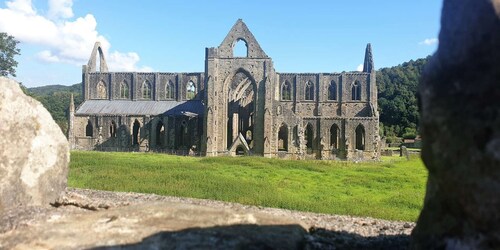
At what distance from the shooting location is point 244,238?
6.96 meters

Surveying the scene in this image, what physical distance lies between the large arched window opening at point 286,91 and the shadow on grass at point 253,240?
47.2m

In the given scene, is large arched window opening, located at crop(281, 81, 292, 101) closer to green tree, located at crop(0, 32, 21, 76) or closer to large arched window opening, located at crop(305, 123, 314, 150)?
large arched window opening, located at crop(305, 123, 314, 150)

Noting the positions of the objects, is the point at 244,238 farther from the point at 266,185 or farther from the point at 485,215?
the point at 266,185

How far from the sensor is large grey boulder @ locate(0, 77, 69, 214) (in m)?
9.46

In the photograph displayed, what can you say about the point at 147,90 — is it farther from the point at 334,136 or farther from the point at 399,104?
the point at 399,104

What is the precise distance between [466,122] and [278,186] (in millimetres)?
14816

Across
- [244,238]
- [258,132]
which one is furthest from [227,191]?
[258,132]

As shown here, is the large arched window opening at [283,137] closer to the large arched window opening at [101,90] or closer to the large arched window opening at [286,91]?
the large arched window opening at [286,91]

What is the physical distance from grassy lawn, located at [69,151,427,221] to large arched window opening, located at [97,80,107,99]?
108 feet

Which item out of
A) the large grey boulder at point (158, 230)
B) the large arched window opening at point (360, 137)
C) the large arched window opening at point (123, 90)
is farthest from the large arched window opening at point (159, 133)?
the large grey boulder at point (158, 230)

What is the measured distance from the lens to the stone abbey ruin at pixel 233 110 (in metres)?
45.8

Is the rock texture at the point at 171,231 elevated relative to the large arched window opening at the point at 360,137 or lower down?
lower down

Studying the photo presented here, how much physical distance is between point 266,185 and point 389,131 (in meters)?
66.4

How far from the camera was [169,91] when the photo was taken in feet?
185
